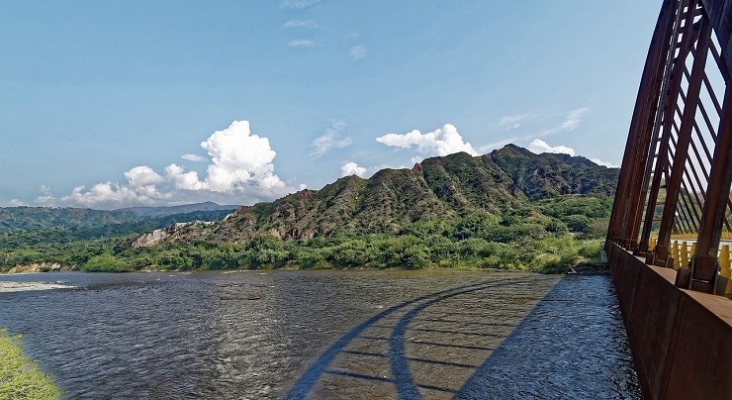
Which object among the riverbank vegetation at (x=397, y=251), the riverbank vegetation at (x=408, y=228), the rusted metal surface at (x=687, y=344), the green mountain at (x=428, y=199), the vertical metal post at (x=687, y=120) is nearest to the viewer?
the rusted metal surface at (x=687, y=344)

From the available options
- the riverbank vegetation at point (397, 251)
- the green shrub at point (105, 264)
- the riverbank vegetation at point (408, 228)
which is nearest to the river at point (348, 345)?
the riverbank vegetation at point (397, 251)

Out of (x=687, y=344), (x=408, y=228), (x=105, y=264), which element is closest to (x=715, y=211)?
(x=687, y=344)

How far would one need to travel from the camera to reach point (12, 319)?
27.0m

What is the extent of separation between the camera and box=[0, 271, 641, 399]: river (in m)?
11.5

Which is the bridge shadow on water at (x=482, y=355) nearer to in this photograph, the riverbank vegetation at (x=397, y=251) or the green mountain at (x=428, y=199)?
the riverbank vegetation at (x=397, y=251)

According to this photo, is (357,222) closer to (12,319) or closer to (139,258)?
(139,258)

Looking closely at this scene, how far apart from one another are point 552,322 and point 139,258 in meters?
79.9

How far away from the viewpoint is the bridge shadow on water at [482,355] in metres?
10.9

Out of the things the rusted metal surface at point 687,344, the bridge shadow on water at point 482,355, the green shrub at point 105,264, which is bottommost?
the green shrub at point 105,264

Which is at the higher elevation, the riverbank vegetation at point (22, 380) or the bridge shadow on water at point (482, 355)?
the bridge shadow on water at point (482, 355)

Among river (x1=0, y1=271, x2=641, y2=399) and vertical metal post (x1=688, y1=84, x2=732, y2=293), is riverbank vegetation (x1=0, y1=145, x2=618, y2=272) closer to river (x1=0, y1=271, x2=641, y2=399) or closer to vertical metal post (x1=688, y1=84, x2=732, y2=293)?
river (x1=0, y1=271, x2=641, y2=399)

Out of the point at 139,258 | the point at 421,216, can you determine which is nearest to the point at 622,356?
the point at 421,216

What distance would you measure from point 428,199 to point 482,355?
88674 mm

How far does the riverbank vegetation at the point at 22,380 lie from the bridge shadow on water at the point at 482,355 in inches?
287
